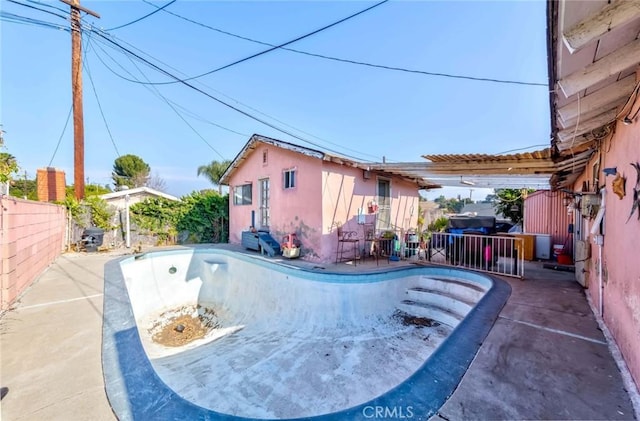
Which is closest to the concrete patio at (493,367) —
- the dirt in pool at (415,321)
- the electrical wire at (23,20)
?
the dirt in pool at (415,321)

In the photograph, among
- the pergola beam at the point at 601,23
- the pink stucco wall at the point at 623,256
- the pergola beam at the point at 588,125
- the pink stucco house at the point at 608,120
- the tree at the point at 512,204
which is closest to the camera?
the pergola beam at the point at 601,23

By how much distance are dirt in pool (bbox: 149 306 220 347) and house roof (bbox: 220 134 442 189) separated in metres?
5.72

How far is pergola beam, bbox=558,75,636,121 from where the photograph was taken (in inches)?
98.3

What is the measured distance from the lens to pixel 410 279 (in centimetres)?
649

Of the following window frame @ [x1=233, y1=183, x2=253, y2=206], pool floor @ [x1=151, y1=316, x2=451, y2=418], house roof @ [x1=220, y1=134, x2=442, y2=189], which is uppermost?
house roof @ [x1=220, y1=134, x2=442, y2=189]

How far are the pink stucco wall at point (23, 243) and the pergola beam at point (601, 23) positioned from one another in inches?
282

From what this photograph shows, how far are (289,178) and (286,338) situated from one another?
18.9 feet

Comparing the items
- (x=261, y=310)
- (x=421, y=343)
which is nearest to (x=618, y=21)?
(x=421, y=343)

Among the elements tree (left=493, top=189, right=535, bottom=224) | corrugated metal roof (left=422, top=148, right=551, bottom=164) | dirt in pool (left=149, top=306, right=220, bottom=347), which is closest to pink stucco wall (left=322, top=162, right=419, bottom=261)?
corrugated metal roof (left=422, top=148, right=551, bottom=164)

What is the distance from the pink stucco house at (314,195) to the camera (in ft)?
26.5

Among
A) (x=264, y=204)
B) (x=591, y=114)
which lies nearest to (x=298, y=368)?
(x=591, y=114)

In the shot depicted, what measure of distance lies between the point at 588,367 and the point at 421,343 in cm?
232

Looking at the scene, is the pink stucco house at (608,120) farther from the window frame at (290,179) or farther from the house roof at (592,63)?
the window frame at (290,179)

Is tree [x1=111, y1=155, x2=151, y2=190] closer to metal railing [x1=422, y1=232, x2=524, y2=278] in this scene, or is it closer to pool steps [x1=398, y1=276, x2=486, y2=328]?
metal railing [x1=422, y1=232, x2=524, y2=278]
